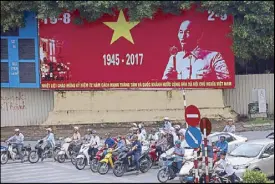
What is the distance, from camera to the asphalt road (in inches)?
674

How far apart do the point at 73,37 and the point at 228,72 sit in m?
7.36

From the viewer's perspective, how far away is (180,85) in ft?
97.1

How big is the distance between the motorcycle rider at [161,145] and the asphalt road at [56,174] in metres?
0.73

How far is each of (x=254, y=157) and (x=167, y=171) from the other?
2.64m

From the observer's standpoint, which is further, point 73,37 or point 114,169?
point 73,37

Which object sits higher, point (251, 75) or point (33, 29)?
point (33, 29)

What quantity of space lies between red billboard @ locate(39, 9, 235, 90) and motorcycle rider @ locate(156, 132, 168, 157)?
8.03 meters

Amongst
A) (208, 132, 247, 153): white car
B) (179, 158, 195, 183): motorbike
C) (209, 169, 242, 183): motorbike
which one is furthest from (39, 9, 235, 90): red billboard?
(209, 169, 242, 183): motorbike

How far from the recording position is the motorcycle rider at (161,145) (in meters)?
20.8

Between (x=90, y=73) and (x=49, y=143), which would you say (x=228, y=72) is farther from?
(x=49, y=143)

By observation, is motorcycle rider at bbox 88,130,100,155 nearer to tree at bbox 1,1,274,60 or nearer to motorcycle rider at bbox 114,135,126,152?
motorcycle rider at bbox 114,135,126,152

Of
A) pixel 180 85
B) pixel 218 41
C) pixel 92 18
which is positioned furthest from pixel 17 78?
pixel 218 41

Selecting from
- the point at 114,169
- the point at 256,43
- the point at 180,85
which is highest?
the point at 256,43

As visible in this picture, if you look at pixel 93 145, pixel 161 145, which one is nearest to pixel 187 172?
pixel 161 145
